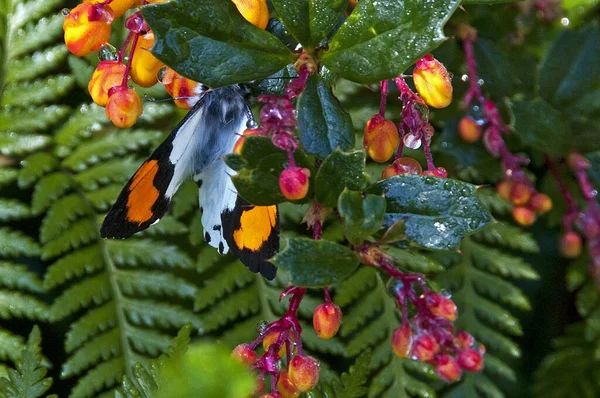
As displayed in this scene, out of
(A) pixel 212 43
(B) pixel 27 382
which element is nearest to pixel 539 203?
(A) pixel 212 43

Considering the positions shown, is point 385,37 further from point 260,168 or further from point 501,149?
point 501,149

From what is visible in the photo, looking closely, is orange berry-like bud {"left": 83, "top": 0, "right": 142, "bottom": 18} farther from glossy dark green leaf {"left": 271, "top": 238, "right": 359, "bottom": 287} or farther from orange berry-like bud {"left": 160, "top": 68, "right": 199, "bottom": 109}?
glossy dark green leaf {"left": 271, "top": 238, "right": 359, "bottom": 287}

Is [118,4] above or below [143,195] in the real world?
above

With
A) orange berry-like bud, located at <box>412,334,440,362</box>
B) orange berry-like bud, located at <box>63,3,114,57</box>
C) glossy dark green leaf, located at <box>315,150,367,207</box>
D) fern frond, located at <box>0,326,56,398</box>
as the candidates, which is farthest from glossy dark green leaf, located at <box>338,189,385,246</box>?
fern frond, located at <box>0,326,56,398</box>

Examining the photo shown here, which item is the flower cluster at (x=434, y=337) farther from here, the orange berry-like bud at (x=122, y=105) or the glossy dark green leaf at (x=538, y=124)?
the glossy dark green leaf at (x=538, y=124)

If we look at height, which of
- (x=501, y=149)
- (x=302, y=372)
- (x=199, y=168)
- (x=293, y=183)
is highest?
(x=293, y=183)

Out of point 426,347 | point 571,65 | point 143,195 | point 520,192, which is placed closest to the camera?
point 426,347
